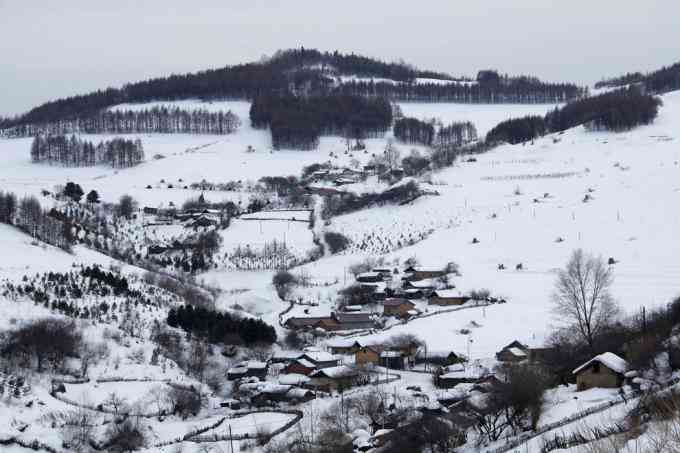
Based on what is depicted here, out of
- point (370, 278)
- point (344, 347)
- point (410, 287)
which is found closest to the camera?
point (344, 347)

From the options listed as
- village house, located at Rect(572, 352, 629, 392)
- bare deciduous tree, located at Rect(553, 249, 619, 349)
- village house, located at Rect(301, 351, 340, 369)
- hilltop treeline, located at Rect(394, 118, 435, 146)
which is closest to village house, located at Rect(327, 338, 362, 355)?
village house, located at Rect(301, 351, 340, 369)

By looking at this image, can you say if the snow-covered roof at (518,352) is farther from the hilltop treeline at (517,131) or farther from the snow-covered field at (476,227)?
the hilltop treeline at (517,131)

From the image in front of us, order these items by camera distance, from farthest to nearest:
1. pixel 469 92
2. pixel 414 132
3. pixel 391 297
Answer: pixel 469 92
pixel 414 132
pixel 391 297

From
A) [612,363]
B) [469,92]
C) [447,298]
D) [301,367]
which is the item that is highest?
[469,92]

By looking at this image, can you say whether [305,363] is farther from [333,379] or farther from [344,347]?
[344,347]

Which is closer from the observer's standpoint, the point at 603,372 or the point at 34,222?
the point at 603,372

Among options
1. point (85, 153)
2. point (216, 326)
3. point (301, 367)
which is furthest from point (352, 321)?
point (85, 153)
